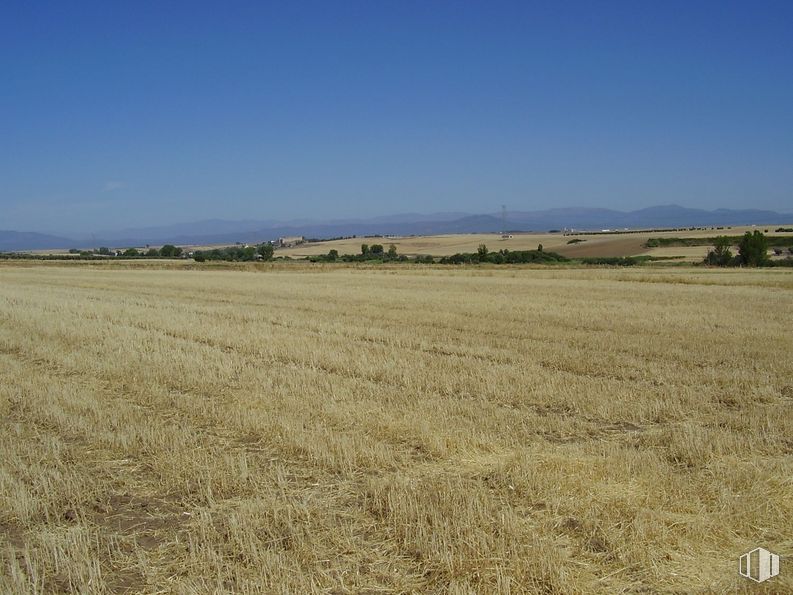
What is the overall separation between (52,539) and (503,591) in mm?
3707

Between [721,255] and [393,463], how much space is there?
63.9 metres

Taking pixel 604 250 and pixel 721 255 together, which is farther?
pixel 604 250

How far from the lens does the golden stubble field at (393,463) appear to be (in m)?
4.96

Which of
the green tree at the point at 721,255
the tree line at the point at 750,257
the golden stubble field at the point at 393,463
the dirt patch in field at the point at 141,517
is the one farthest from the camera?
the green tree at the point at 721,255

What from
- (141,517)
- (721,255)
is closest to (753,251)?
(721,255)

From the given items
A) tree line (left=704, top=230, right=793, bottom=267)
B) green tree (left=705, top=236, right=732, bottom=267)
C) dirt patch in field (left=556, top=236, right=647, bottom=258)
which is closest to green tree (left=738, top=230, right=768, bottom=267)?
tree line (left=704, top=230, right=793, bottom=267)

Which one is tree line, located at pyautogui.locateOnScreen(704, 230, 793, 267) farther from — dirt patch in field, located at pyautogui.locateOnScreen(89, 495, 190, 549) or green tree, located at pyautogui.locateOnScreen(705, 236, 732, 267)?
dirt patch in field, located at pyautogui.locateOnScreen(89, 495, 190, 549)

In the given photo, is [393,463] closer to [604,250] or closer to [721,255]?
[721,255]

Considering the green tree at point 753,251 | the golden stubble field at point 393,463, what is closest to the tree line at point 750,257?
the green tree at point 753,251

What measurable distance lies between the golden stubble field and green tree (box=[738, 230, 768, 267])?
49.4 metres

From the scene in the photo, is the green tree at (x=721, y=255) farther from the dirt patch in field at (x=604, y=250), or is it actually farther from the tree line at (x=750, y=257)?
the dirt patch in field at (x=604, y=250)

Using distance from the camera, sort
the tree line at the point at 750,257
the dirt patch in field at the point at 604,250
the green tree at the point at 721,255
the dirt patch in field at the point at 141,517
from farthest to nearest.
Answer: the dirt patch in field at the point at 604,250 < the green tree at the point at 721,255 < the tree line at the point at 750,257 < the dirt patch in field at the point at 141,517

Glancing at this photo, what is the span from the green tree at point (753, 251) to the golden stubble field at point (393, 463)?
162 ft

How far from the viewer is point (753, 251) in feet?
197
